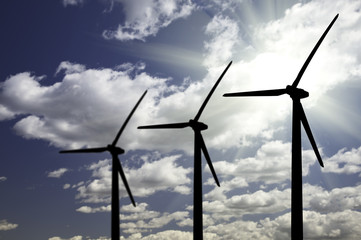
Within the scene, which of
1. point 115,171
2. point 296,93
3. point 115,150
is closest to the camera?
point 296,93

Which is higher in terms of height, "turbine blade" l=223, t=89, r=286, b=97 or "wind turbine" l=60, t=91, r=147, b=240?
"turbine blade" l=223, t=89, r=286, b=97

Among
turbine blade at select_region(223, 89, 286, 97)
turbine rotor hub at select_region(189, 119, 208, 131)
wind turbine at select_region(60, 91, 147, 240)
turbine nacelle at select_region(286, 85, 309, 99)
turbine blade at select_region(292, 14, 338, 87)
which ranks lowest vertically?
wind turbine at select_region(60, 91, 147, 240)

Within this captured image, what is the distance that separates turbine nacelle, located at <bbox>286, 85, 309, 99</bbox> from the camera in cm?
5856

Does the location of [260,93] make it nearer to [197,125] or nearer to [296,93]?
[296,93]

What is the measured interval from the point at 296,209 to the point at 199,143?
2462 centimetres

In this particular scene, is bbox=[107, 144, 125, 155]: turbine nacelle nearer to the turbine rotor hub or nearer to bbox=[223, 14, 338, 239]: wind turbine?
the turbine rotor hub

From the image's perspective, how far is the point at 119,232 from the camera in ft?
219

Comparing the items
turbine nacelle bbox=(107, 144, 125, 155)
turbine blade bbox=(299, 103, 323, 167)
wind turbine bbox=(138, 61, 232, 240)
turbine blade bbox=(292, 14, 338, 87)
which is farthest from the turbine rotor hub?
turbine blade bbox=(299, 103, 323, 167)

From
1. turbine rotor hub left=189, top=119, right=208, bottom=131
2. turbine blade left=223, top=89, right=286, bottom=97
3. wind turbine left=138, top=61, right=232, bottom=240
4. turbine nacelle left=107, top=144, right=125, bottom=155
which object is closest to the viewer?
turbine blade left=223, top=89, right=286, bottom=97

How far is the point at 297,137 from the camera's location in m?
50.9

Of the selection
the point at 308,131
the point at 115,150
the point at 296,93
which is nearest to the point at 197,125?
the point at 115,150

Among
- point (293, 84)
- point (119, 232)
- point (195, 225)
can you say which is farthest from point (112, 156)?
point (293, 84)

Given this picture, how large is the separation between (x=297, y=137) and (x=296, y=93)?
9675mm

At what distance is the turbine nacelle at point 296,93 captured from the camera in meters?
58.6
